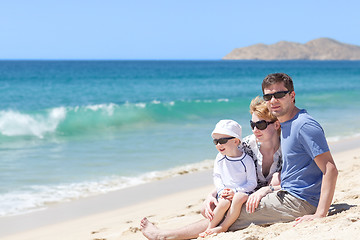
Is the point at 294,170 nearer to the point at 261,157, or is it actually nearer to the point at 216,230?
the point at 261,157

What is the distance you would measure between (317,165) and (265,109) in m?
0.69

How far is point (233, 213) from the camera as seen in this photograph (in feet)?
12.7

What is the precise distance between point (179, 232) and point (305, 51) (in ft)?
621

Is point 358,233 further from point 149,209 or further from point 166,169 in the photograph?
point 166,169

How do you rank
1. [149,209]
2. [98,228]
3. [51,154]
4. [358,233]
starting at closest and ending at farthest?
[358,233] < [98,228] < [149,209] < [51,154]

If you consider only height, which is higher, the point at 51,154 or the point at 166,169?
the point at 51,154

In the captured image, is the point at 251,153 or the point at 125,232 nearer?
the point at 251,153

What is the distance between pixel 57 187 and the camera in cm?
725

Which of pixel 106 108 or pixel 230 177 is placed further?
pixel 106 108

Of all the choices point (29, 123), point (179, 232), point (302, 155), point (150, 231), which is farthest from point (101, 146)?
point (302, 155)

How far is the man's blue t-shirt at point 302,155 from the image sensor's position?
3.39 meters

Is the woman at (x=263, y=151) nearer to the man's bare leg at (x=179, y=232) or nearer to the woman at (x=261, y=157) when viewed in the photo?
the woman at (x=261, y=157)

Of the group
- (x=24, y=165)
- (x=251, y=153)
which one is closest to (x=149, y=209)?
(x=251, y=153)

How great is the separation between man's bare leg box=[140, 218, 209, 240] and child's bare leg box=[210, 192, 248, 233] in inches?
7.9
